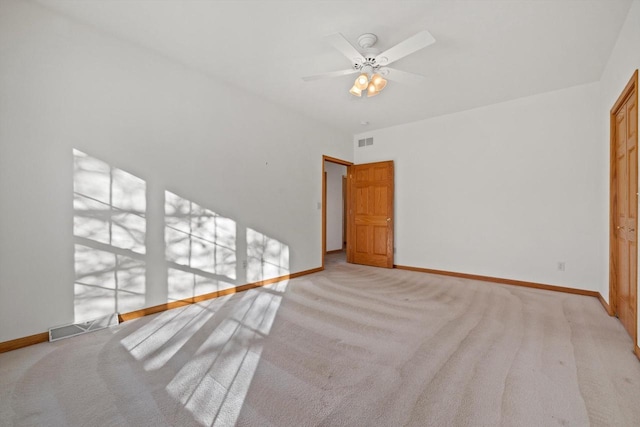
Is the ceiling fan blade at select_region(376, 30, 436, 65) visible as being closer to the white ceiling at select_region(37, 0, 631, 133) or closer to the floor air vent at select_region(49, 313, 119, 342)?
the white ceiling at select_region(37, 0, 631, 133)

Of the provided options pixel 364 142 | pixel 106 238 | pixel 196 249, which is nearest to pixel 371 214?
pixel 364 142

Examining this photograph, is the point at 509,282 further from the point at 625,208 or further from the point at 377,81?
the point at 377,81

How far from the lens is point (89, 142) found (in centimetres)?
247

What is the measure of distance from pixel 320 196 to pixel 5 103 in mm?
3785

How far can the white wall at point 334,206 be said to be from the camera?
23.7ft

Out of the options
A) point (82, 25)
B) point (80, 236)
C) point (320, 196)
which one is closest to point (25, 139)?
point (80, 236)

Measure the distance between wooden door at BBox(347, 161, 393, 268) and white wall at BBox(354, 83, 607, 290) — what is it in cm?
18

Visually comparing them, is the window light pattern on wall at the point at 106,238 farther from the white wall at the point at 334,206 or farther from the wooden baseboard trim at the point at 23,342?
the white wall at the point at 334,206

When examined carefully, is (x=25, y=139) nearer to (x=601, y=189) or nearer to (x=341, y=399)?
(x=341, y=399)

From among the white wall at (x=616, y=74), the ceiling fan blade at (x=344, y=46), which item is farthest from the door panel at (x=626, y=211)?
the ceiling fan blade at (x=344, y=46)

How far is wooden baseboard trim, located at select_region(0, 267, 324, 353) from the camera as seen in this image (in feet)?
6.97

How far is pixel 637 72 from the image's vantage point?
2.10 meters

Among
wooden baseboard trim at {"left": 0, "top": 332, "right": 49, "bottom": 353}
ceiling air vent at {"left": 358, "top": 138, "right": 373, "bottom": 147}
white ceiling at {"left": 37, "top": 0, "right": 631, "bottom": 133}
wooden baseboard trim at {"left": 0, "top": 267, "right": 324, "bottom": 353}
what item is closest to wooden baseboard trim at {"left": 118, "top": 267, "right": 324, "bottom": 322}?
wooden baseboard trim at {"left": 0, "top": 267, "right": 324, "bottom": 353}

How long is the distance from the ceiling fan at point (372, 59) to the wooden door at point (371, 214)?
2.59 metres
